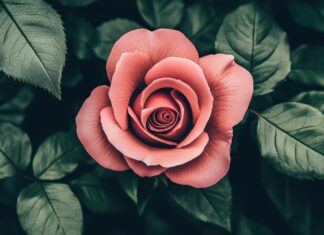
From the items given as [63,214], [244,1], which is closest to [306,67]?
[244,1]

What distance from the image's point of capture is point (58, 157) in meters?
0.77

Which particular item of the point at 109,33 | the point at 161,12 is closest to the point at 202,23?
the point at 161,12

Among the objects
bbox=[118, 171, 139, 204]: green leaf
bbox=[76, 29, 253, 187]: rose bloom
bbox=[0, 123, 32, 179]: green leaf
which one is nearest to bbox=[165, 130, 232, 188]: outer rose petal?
bbox=[76, 29, 253, 187]: rose bloom

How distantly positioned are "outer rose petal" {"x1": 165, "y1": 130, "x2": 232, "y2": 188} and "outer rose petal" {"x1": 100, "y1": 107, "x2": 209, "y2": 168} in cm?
3

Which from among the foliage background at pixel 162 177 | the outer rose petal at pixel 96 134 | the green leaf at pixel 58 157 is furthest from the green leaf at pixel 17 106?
the outer rose petal at pixel 96 134

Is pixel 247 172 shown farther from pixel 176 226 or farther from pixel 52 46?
pixel 52 46

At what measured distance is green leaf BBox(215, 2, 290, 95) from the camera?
72 cm

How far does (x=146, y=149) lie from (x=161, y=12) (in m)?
0.33

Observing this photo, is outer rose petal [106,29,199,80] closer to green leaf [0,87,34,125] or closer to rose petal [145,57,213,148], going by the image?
rose petal [145,57,213,148]

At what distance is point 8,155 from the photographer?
0.77 m

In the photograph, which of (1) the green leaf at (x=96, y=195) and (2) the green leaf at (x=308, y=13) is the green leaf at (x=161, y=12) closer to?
(2) the green leaf at (x=308, y=13)

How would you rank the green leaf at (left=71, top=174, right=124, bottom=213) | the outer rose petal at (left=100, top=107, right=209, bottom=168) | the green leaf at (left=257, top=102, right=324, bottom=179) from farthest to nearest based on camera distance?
the green leaf at (left=71, top=174, right=124, bottom=213), the green leaf at (left=257, top=102, right=324, bottom=179), the outer rose petal at (left=100, top=107, right=209, bottom=168)

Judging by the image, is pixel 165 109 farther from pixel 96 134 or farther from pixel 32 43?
pixel 32 43

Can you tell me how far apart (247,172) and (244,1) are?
0.36 metres
